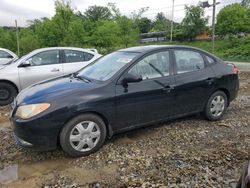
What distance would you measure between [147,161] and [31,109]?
170 centimetres

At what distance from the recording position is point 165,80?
15.0ft

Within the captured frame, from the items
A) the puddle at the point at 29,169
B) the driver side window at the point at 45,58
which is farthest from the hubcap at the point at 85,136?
the driver side window at the point at 45,58

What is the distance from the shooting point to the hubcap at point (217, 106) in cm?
530

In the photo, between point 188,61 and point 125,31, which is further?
point 125,31

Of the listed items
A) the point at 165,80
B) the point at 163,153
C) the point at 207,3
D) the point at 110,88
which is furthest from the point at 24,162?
the point at 207,3

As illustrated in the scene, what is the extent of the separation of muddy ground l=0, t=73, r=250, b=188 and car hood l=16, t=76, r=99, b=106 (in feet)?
2.78

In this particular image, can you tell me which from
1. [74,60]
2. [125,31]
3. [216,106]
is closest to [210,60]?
[216,106]

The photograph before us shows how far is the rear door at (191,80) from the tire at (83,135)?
1.48 meters

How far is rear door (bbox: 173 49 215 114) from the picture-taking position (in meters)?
4.77

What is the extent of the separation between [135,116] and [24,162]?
1.73 metres

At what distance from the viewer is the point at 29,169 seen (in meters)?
3.70

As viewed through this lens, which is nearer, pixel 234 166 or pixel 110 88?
pixel 234 166

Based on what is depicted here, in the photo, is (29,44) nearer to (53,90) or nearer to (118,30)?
(118,30)

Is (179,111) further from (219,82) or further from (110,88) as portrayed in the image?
(110,88)
